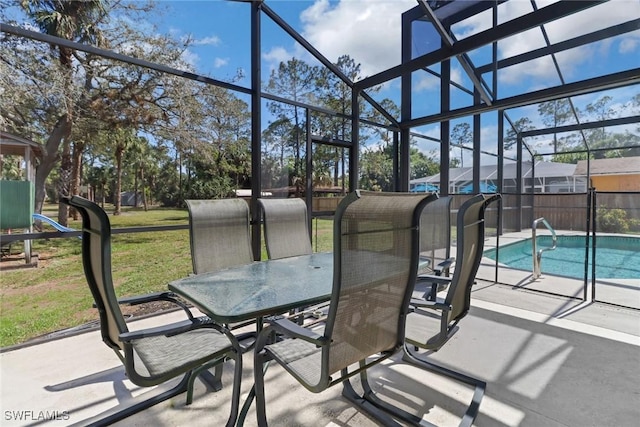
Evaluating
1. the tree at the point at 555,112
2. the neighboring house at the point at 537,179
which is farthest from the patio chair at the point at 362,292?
the tree at the point at 555,112

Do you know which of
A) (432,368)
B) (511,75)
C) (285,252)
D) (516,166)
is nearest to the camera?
(432,368)

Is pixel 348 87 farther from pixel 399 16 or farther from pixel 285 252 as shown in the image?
pixel 285 252

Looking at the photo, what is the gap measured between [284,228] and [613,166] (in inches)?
440

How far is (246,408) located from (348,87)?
500cm

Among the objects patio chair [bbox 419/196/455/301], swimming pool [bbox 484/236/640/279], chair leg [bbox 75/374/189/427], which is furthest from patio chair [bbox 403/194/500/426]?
swimming pool [bbox 484/236/640/279]

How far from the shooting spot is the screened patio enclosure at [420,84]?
4.04 meters

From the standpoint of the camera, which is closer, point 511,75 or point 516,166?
point 511,75

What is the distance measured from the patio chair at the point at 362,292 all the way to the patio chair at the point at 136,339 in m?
0.31

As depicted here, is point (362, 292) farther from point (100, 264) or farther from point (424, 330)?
→ point (100, 264)

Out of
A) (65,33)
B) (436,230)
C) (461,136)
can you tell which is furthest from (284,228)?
(461,136)

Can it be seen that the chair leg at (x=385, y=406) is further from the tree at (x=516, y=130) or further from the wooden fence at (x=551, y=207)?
the tree at (x=516, y=130)

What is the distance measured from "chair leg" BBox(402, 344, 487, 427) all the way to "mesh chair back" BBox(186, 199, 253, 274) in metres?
1.64

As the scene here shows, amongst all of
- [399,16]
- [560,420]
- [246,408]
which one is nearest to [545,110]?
[399,16]

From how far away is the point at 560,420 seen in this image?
71.6 inches
